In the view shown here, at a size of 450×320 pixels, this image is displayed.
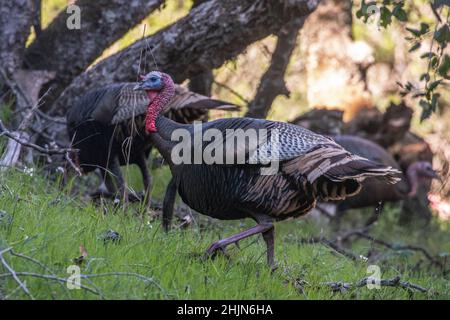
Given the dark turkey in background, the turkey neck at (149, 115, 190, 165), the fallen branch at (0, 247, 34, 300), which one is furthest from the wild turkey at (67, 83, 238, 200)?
the dark turkey in background

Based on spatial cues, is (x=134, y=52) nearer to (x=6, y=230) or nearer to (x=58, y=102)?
(x=58, y=102)

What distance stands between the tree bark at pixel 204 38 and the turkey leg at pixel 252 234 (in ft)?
7.98

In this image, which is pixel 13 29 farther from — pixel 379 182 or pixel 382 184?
pixel 382 184

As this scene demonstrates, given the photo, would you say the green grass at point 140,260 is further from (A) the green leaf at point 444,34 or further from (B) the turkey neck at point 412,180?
(B) the turkey neck at point 412,180

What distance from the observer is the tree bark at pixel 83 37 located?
823 centimetres

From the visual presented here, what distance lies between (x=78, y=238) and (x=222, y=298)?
935 millimetres

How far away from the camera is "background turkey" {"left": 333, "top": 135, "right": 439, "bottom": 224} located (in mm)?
10156

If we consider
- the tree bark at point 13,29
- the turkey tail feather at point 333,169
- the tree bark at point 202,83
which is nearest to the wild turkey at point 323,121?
the tree bark at point 202,83

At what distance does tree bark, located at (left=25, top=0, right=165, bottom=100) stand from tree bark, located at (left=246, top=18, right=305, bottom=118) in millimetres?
1618

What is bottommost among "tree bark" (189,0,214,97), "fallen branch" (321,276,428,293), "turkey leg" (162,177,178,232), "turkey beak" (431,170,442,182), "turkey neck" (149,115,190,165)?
"turkey beak" (431,170,442,182)

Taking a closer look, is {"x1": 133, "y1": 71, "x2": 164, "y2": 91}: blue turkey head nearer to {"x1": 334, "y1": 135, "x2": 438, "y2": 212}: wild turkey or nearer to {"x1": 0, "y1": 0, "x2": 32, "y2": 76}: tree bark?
{"x1": 0, "y1": 0, "x2": 32, "y2": 76}: tree bark

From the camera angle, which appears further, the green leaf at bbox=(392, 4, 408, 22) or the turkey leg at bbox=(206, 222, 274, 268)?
the green leaf at bbox=(392, 4, 408, 22)

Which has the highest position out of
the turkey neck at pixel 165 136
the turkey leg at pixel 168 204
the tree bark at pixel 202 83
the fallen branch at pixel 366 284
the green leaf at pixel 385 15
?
the green leaf at pixel 385 15
